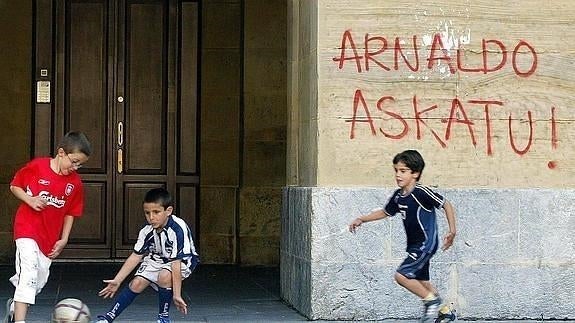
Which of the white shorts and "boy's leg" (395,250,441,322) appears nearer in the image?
the white shorts

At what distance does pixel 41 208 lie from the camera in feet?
28.9

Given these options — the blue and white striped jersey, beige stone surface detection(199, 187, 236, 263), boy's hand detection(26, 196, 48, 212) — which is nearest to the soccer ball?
boy's hand detection(26, 196, 48, 212)

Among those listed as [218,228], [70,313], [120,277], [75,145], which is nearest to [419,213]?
[120,277]

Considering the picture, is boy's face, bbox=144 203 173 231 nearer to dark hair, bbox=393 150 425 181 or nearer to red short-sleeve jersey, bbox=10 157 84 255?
red short-sleeve jersey, bbox=10 157 84 255

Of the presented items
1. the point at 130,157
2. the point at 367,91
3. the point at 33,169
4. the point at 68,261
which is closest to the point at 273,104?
the point at 130,157

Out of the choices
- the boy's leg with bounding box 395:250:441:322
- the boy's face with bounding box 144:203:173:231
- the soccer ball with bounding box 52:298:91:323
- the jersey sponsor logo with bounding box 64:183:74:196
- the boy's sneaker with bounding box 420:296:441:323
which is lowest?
the boy's sneaker with bounding box 420:296:441:323

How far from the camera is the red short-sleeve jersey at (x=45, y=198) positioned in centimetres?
891

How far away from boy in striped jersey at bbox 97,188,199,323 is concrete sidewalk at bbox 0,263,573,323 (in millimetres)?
1052

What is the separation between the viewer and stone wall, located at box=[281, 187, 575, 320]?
10.2 metres

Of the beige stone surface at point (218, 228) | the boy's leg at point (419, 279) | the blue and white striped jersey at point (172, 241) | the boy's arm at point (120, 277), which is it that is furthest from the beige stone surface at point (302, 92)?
the beige stone surface at point (218, 228)

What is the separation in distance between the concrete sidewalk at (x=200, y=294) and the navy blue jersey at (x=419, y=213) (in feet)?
4.43

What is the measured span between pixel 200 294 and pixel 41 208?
3720 mm

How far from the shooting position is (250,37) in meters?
15.0

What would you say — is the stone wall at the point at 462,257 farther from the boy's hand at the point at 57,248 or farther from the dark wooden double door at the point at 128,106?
the dark wooden double door at the point at 128,106
